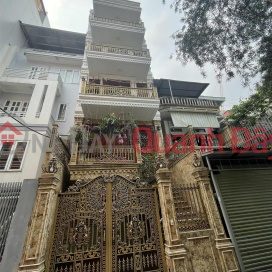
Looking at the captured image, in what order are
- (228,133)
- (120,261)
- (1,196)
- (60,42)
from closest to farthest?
(120,261) < (1,196) < (228,133) < (60,42)

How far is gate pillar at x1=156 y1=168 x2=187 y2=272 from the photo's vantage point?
9.89 ft

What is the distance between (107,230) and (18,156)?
5.21 meters

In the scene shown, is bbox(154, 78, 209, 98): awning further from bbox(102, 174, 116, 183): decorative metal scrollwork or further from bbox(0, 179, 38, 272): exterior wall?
bbox(0, 179, 38, 272): exterior wall

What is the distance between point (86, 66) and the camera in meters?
9.16

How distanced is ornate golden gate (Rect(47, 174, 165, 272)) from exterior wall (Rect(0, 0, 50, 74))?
970cm

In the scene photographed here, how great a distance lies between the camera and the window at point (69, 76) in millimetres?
9609

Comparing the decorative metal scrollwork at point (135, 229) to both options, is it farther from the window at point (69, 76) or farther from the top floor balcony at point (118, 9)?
the top floor balcony at point (118, 9)

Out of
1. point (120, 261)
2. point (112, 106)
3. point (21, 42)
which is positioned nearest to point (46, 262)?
point (120, 261)

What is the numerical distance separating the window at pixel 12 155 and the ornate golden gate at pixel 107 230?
388 cm

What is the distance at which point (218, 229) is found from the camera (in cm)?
356

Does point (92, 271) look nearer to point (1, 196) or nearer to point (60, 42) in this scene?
point (1, 196)

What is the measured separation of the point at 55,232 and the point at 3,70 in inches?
395

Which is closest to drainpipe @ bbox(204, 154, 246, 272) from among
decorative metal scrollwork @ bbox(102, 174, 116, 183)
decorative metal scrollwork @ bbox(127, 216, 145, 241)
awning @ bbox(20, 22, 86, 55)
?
decorative metal scrollwork @ bbox(127, 216, 145, 241)

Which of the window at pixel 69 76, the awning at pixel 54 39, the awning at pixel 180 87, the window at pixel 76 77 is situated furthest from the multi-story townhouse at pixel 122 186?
the awning at pixel 54 39
